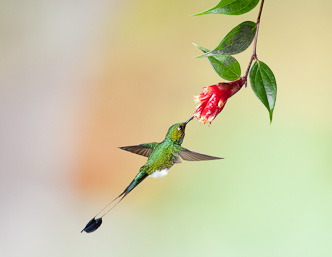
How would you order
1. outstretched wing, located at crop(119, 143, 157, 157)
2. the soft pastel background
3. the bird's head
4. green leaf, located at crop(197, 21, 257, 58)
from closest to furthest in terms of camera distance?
green leaf, located at crop(197, 21, 257, 58), the bird's head, outstretched wing, located at crop(119, 143, 157, 157), the soft pastel background

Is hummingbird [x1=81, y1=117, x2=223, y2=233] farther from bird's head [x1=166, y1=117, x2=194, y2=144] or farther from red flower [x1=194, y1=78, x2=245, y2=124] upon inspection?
red flower [x1=194, y1=78, x2=245, y2=124]

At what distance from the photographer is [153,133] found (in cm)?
165

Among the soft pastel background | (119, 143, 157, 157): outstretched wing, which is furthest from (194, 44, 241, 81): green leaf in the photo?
the soft pastel background

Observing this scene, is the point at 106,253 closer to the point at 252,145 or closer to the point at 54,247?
the point at 54,247

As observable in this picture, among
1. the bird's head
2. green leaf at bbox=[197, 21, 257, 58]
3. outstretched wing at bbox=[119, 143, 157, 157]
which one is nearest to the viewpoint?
green leaf at bbox=[197, 21, 257, 58]

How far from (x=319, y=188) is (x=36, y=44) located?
1286 millimetres

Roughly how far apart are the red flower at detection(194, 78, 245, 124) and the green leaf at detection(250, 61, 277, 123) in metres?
0.02

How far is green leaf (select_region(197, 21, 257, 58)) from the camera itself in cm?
44

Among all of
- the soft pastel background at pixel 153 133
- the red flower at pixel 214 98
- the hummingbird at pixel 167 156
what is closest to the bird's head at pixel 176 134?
the hummingbird at pixel 167 156

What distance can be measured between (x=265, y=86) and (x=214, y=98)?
0.06 metres

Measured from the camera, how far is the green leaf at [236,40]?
Result: 1.44 ft

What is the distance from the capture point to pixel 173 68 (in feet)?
5.42

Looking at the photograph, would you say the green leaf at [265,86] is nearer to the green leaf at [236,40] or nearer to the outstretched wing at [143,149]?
the green leaf at [236,40]

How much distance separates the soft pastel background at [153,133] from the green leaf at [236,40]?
1164 mm
